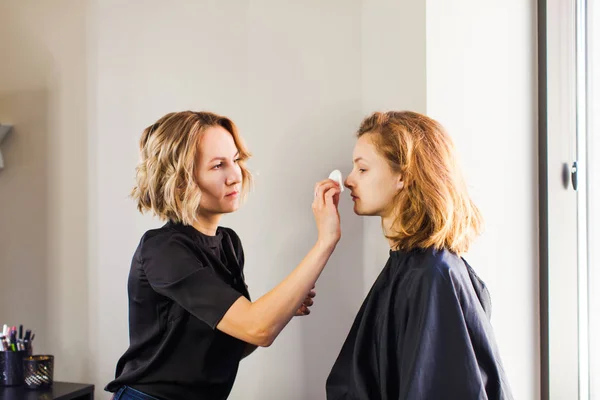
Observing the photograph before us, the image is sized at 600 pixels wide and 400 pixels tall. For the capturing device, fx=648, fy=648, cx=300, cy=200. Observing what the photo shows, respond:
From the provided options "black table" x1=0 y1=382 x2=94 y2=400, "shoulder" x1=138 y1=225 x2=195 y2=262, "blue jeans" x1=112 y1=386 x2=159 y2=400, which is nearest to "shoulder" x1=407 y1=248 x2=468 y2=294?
"shoulder" x1=138 y1=225 x2=195 y2=262

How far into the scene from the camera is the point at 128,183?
1.86 m

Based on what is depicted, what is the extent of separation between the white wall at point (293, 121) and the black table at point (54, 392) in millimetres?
61

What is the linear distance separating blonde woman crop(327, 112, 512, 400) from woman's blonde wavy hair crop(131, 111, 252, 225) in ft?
1.17

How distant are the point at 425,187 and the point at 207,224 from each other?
53 cm

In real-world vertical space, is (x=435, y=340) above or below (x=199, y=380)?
above

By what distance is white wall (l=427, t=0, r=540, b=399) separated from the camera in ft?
4.76

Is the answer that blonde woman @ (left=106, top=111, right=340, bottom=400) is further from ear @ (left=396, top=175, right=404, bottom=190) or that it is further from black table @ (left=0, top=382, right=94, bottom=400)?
black table @ (left=0, top=382, right=94, bottom=400)

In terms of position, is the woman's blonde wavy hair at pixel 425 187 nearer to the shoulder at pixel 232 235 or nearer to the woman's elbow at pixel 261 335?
the woman's elbow at pixel 261 335

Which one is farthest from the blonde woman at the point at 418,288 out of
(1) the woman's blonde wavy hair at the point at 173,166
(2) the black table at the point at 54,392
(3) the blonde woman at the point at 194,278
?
(2) the black table at the point at 54,392

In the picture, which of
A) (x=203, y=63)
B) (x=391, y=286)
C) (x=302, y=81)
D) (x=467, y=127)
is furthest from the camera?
(x=203, y=63)

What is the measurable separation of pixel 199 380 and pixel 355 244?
0.48m

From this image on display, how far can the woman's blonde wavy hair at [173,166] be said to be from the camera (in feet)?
4.50
